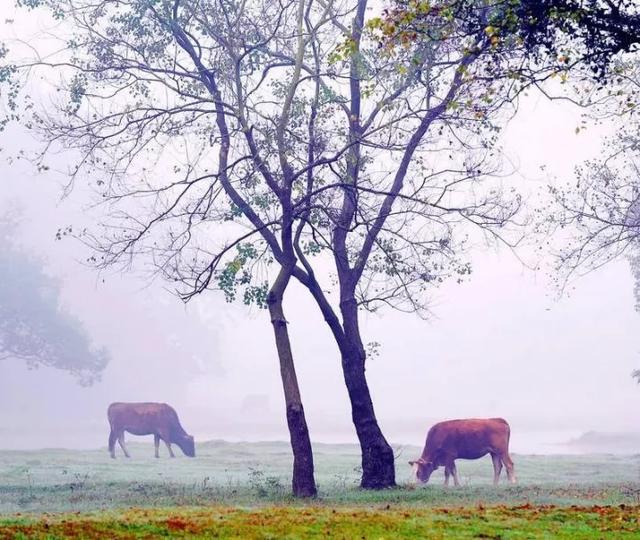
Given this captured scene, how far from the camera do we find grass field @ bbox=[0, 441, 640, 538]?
12.5 metres

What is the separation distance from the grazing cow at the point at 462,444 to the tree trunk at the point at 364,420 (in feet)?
26.2

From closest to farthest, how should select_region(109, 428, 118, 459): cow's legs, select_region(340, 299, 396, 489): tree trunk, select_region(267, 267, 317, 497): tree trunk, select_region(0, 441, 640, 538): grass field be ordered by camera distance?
select_region(0, 441, 640, 538): grass field → select_region(267, 267, 317, 497): tree trunk → select_region(340, 299, 396, 489): tree trunk → select_region(109, 428, 118, 459): cow's legs

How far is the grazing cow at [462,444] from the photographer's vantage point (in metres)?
30.9

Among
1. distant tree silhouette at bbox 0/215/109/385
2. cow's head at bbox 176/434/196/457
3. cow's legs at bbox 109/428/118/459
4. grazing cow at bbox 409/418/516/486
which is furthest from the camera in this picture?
distant tree silhouette at bbox 0/215/109/385

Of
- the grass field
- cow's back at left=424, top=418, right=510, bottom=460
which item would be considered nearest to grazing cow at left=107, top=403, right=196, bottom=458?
the grass field

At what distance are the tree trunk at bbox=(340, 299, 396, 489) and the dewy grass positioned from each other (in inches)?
306

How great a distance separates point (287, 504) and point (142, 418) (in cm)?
2776

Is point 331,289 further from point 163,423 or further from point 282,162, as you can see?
point 163,423

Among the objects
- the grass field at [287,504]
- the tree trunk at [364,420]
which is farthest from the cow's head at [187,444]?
the tree trunk at [364,420]

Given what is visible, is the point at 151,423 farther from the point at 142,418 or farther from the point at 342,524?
the point at 342,524

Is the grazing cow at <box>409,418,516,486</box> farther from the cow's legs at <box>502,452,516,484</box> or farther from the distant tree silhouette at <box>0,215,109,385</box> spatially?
the distant tree silhouette at <box>0,215,109,385</box>

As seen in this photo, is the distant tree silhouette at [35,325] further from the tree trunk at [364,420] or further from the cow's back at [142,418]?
the tree trunk at [364,420]

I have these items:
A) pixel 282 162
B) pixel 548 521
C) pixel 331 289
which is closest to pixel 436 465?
pixel 331 289

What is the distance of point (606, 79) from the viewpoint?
16.3 m
